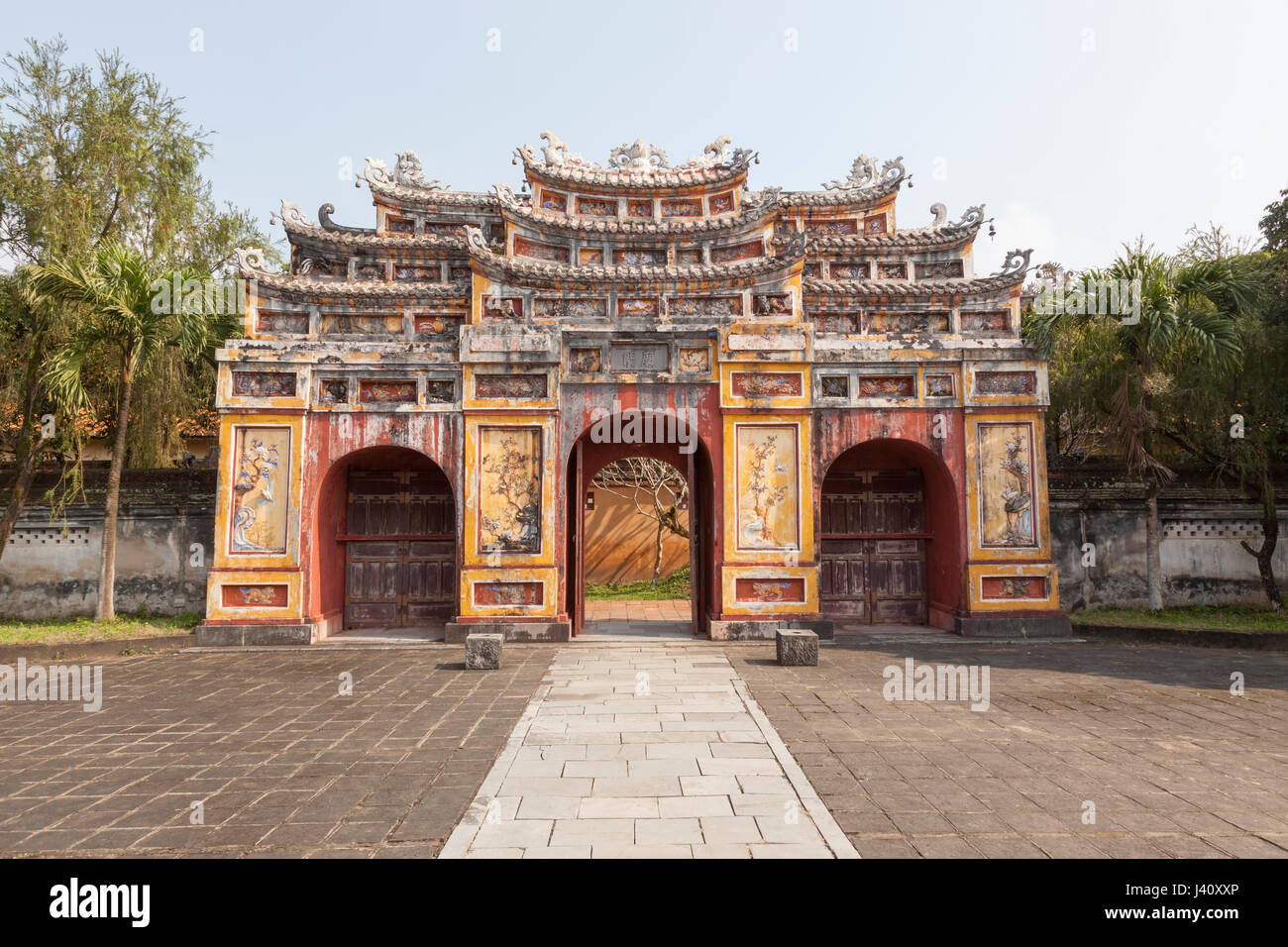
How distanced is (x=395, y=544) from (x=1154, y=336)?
12.8 metres

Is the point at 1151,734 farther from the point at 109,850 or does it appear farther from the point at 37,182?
the point at 37,182

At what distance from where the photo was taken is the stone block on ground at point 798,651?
9.73 m

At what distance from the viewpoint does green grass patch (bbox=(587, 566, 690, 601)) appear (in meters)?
19.7

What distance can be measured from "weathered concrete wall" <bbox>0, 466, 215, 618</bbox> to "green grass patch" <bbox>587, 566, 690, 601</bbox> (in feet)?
29.1

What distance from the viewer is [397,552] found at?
13594mm

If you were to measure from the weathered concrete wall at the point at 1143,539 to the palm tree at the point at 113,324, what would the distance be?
1510cm

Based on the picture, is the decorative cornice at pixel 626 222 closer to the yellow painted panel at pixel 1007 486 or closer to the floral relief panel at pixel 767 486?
the floral relief panel at pixel 767 486

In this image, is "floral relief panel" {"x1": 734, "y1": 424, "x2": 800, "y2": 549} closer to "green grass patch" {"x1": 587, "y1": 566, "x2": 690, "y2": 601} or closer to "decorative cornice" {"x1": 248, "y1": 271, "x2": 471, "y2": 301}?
"decorative cornice" {"x1": 248, "y1": 271, "x2": 471, "y2": 301}

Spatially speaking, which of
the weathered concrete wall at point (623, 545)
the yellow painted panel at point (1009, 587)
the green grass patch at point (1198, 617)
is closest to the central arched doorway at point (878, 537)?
the yellow painted panel at point (1009, 587)

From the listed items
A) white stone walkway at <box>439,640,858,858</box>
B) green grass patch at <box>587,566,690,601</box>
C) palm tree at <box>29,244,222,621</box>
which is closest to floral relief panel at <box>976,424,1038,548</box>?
white stone walkway at <box>439,640,858,858</box>

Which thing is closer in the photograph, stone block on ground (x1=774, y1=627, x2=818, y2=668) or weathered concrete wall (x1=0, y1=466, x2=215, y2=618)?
stone block on ground (x1=774, y1=627, x2=818, y2=668)

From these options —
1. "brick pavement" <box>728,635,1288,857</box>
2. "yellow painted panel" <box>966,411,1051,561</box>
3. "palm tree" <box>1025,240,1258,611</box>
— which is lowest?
"brick pavement" <box>728,635,1288,857</box>

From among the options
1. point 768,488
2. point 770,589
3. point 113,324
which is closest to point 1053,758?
point 770,589

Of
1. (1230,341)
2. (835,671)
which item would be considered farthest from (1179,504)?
(835,671)
